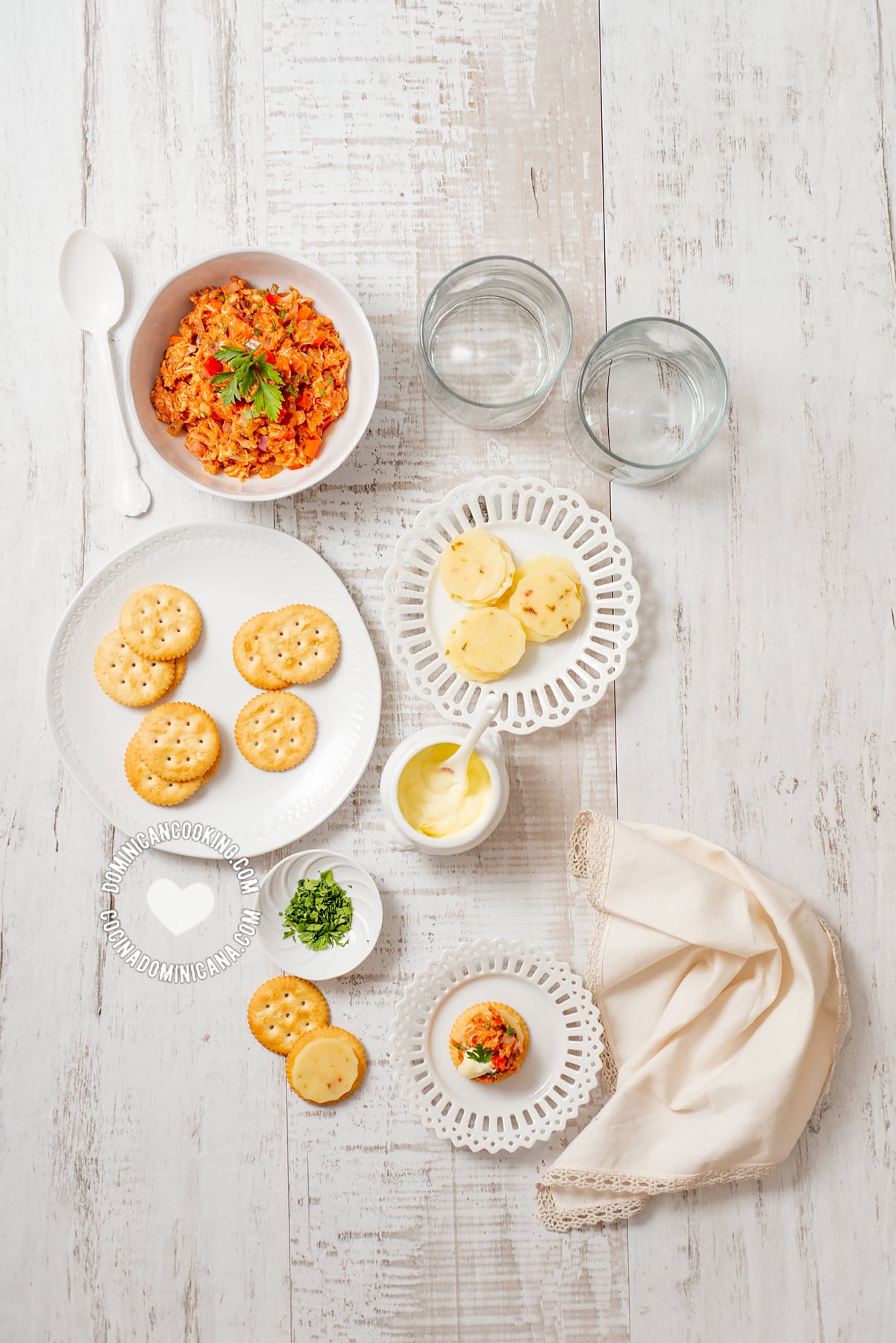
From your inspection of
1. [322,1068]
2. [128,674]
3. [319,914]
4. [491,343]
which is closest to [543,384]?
[491,343]

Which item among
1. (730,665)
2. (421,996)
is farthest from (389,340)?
(421,996)

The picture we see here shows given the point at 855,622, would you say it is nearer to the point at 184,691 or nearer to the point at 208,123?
the point at 184,691

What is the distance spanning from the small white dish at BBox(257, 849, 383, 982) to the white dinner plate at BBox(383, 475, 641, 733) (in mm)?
294

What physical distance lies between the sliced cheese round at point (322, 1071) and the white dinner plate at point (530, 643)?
543mm

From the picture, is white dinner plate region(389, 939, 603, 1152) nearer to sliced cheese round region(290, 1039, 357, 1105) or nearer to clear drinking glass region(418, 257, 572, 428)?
sliced cheese round region(290, 1039, 357, 1105)

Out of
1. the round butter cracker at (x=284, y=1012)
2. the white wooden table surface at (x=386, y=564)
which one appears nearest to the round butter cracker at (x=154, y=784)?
the white wooden table surface at (x=386, y=564)

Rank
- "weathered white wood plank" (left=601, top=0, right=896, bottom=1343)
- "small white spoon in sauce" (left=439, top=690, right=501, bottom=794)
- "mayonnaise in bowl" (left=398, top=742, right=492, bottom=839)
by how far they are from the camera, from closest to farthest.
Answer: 1. "small white spoon in sauce" (left=439, top=690, right=501, bottom=794)
2. "mayonnaise in bowl" (left=398, top=742, right=492, bottom=839)
3. "weathered white wood plank" (left=601, top=0, right=896, bottom=1343)

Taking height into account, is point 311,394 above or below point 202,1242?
above

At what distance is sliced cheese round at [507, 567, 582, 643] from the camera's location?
1.39 m

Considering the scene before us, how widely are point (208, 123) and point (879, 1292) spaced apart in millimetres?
2205

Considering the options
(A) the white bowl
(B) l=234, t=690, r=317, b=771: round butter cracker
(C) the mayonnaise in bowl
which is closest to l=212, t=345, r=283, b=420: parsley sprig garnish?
(A) the white bowl

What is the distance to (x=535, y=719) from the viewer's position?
1.41 metres

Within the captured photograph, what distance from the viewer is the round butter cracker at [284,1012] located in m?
1.43

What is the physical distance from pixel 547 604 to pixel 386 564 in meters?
0.27
